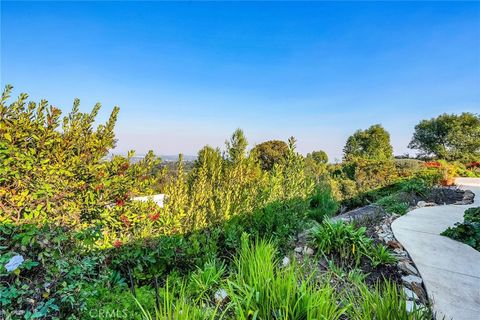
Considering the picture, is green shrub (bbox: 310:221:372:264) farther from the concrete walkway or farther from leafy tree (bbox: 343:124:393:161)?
leafy tree (bbox: 343:124:393:161)

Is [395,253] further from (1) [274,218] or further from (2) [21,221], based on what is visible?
(2) [21,221]

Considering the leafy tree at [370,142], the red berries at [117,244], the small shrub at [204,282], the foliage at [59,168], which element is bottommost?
the small shrub at [204,282]

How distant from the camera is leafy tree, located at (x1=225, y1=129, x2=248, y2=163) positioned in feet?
18.3

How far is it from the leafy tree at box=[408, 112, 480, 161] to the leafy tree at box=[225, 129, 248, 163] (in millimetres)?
23745

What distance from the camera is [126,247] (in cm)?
229

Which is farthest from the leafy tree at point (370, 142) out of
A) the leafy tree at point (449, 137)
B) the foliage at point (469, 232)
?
the foliage at point (469, 232)

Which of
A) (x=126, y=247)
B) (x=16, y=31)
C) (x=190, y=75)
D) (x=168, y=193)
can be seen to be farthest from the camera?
(x=190, y=75)

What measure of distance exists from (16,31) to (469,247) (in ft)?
20.7

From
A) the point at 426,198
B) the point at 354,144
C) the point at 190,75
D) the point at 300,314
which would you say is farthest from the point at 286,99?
the point at 354,144

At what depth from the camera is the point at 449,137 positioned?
2402cm

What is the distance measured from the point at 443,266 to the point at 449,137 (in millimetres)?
29030

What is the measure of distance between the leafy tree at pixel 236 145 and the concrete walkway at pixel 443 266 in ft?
10.9

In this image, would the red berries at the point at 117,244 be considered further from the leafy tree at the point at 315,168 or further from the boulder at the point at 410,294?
the leafy tree at the point at 315,168

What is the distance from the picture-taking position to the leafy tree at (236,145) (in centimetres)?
558
